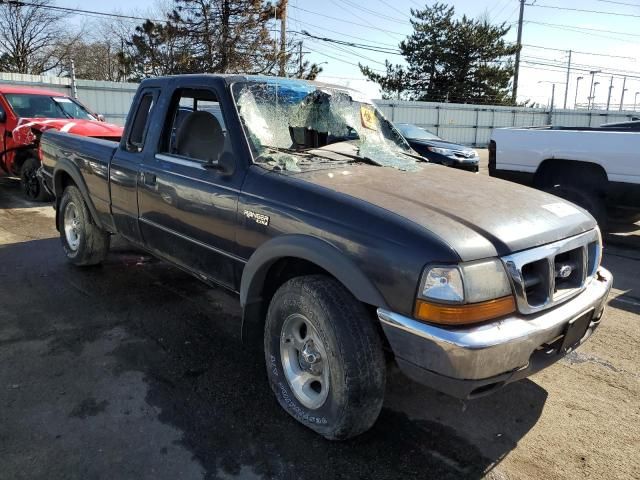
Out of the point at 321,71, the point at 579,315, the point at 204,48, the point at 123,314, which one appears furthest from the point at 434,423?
the point at 321,71

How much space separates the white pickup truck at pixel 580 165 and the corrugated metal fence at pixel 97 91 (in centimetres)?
1429

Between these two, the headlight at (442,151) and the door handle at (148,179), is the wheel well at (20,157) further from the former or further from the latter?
the headlight at (442,151)

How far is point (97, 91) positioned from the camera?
18.3 metres

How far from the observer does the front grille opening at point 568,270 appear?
8.98 feet

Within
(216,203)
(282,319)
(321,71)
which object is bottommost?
(282,319)

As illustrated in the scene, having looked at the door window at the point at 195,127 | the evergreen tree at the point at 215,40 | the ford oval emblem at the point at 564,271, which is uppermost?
the evergreen tree at the point at 215,40

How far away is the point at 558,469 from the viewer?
2596 mm

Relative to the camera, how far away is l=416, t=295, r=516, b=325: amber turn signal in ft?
7.47

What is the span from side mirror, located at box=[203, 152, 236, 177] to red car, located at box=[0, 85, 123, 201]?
6221 mm

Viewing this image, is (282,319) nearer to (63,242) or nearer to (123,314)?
(123,314)

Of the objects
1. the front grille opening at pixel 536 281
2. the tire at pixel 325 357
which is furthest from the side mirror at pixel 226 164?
the front grille opening at pixel 536 281

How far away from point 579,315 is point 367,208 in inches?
47.7

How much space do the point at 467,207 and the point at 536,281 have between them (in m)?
0.51

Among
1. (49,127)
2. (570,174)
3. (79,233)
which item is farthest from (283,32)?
(79,233)
